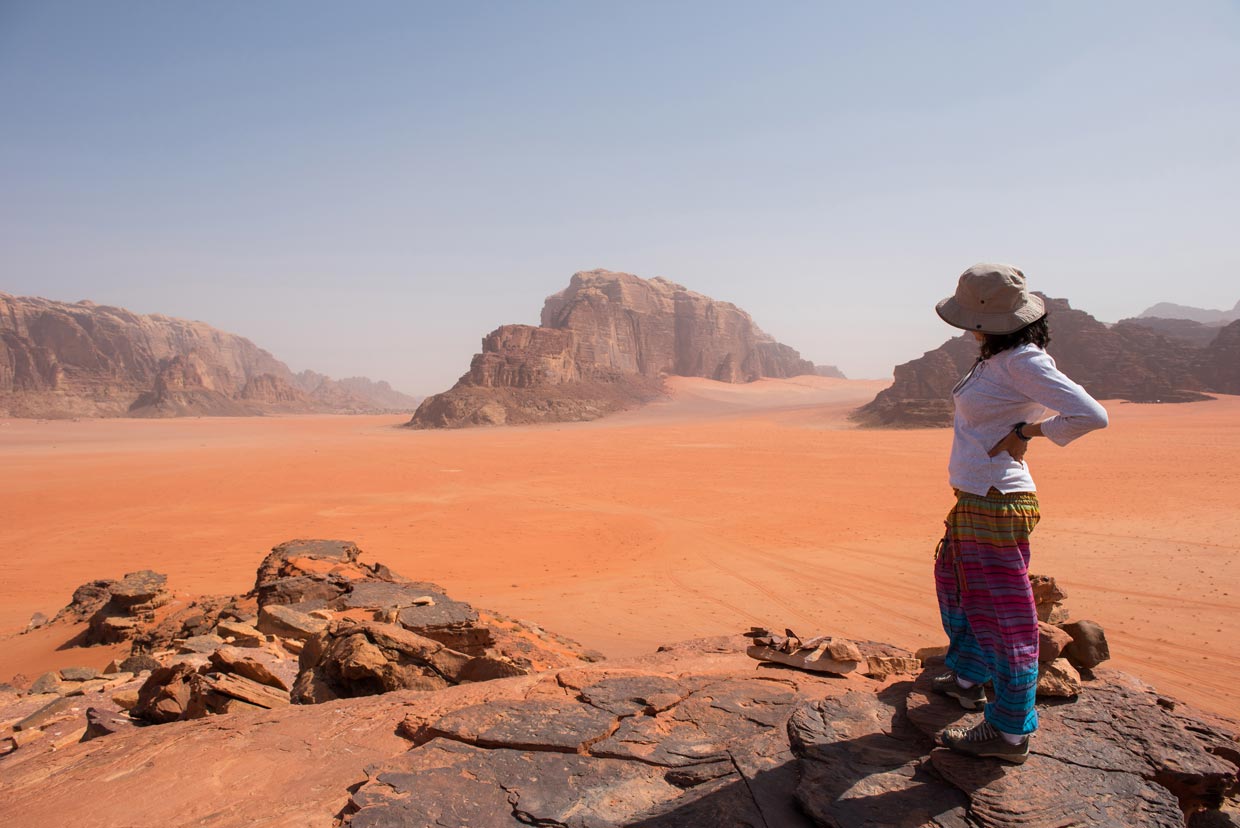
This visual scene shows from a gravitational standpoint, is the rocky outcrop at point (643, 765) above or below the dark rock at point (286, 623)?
above

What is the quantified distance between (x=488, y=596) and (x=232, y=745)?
6.03 meters

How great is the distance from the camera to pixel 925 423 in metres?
42.2

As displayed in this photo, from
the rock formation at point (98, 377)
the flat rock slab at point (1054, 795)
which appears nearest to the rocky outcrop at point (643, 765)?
the flat rock slab at point (1054, 795)

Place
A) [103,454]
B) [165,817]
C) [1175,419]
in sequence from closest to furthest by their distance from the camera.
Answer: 1. [165,817]
2. [103,454]
3. [1175,419]

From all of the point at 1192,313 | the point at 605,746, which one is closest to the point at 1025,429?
the point at 605,746

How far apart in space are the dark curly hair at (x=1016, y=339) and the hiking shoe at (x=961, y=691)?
1421mm

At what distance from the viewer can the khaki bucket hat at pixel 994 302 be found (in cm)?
252

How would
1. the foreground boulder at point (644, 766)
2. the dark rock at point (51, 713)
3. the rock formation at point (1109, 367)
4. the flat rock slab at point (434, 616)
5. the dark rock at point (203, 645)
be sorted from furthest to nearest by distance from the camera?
the rock formation at point (1109, 367), the dark rock at point (203, 645), the flat rock slab at point (434, 616), the dark rock at point (51, 713), the foreground boulder at point (644, 766)

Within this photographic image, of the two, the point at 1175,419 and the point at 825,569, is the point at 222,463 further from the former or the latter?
the point at 1175,419

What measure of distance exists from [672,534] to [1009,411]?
437 inches

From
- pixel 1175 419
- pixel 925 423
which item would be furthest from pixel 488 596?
pixel 1175 419

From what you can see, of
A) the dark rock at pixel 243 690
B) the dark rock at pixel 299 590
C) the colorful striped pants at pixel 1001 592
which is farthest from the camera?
the dark rock at pixel 299 590

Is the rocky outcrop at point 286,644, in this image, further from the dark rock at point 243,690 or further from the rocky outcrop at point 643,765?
the rocky outcrop at point 643,765

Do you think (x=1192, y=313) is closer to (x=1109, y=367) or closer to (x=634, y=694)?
(x=1109, y=367)
